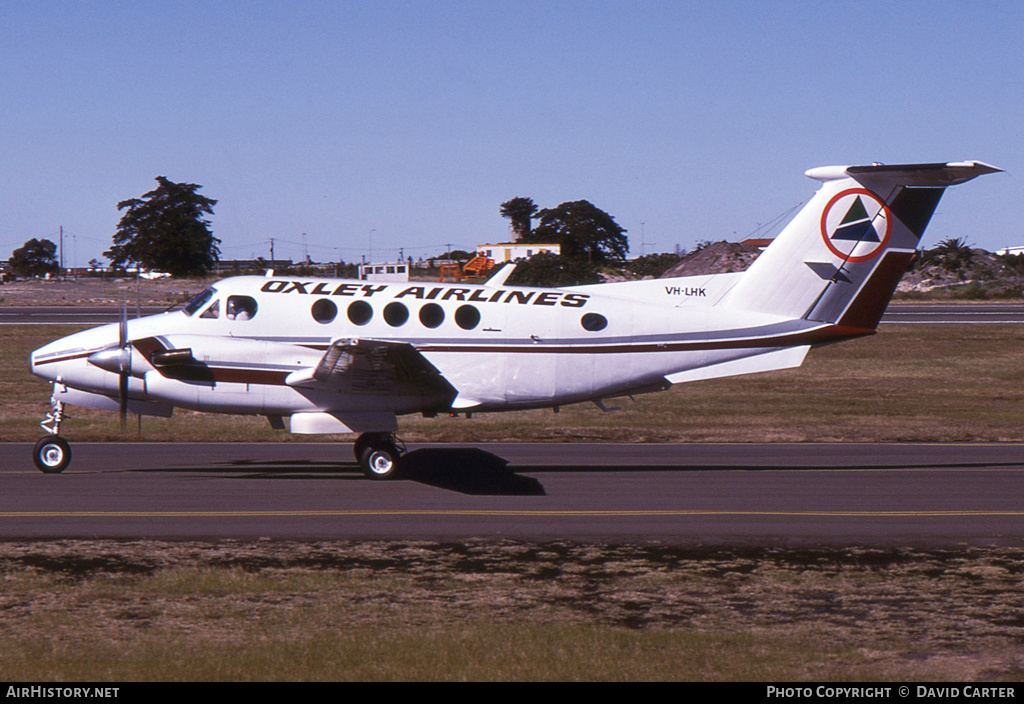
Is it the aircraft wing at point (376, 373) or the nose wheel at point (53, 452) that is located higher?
the aircraft wing at point (376, 373)

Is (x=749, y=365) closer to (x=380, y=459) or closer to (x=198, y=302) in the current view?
(x=380, y=459)

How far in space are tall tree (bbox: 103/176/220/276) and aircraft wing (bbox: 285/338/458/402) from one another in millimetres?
84104

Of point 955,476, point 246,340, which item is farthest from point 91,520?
point 955,476

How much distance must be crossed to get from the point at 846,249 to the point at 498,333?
592 centimetres

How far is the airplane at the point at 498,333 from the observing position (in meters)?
15.8

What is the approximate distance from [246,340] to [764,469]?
897cm

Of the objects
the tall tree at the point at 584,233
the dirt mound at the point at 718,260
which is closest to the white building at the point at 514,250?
the tall tree at the point at 584,233

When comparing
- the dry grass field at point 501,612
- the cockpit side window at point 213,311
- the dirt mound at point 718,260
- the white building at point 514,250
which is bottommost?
the dry grass field at point 501,612

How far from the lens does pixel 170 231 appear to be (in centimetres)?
9575

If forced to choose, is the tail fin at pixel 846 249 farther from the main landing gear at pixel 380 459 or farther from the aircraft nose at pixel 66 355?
the aircraft nose at pixel 66 355

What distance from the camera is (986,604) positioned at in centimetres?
937

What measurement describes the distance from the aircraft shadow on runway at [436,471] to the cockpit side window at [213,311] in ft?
8.63

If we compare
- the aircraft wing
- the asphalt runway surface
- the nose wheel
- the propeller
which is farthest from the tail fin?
the nose wheel

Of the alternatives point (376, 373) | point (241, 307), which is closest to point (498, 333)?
point (376, 373)
